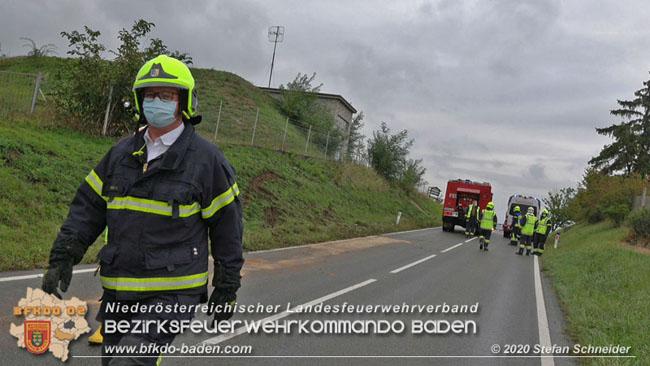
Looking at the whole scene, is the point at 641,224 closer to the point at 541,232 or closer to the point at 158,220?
the point at 541,232

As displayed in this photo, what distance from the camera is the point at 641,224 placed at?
18.9m

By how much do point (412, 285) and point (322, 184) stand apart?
15.9m

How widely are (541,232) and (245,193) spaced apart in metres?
11.3

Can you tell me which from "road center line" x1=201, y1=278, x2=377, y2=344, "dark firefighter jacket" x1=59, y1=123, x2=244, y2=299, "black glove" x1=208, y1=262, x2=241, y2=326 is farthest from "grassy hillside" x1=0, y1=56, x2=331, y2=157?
"black glove" x1=208, y1=262, x2=241, y2=326

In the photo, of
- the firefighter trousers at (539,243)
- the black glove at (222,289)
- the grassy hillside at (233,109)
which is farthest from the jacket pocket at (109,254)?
the grassy hillside at (233,109)

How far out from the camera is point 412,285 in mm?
9055

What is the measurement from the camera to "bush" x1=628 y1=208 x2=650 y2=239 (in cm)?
1866

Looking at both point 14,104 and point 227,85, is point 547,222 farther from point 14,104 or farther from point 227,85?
point 227,85

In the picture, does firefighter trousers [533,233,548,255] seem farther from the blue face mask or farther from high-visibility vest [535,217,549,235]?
the blue face mask

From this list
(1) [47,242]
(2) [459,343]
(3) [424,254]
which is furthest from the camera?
(3) [424,254]

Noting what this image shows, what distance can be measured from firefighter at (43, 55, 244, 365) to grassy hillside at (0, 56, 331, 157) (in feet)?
62.8

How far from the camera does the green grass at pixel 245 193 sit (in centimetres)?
815

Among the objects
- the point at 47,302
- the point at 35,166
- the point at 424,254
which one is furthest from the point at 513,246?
the point at 47,302

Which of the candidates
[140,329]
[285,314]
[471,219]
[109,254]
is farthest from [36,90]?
[471,219]
